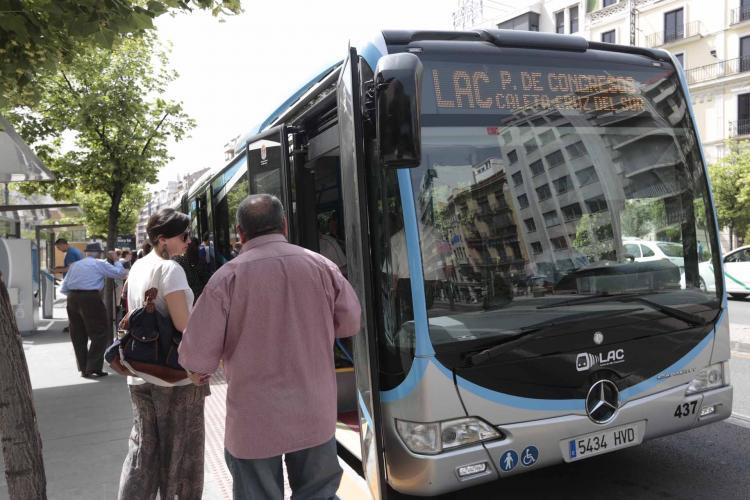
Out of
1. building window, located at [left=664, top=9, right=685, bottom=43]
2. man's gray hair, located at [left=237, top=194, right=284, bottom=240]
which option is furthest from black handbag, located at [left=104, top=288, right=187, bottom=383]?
building window, located at [left=664, top=9, right=685, bottom=43]

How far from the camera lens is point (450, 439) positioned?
3395 millimetres

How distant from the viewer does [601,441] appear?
3.70 meters

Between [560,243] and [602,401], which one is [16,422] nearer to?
[560,243]

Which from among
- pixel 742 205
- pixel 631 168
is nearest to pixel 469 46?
pixel 631 168

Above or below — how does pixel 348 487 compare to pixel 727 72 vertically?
below

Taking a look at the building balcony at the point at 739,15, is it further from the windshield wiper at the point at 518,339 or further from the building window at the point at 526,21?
the windshield wiper at the point at 518,339

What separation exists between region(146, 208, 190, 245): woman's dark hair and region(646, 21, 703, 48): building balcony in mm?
41206

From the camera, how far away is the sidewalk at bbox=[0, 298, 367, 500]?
4633 mm

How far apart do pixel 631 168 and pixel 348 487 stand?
8.84 ft

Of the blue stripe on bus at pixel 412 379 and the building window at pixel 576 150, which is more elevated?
the building window at pixel 576 150

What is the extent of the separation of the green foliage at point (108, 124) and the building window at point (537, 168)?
1450 cm

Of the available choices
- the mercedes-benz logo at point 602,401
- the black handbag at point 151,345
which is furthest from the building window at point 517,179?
the black handbag at point 151,345

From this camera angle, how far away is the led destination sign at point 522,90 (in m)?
3.60

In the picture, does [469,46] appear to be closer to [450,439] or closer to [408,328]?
[408,328]
